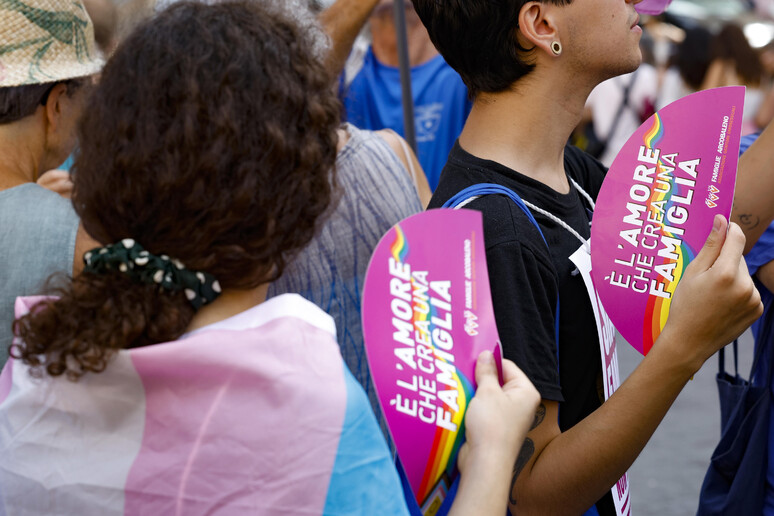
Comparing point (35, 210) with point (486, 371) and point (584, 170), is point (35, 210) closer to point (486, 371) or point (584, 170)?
point (486, 371)

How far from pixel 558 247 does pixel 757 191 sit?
0.54 meters

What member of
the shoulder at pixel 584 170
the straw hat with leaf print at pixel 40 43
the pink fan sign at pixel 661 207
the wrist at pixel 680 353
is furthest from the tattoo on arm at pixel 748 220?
the straw hat with leaf print at pixel 40 43

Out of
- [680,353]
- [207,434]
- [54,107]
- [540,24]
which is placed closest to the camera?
[207,434]

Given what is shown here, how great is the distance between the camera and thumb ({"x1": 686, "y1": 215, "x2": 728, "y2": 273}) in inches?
54.0

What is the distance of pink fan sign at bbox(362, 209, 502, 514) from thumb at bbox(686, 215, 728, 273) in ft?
1.29

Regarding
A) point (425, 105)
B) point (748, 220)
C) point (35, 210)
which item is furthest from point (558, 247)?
point (425, 105)

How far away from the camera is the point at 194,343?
1067mm

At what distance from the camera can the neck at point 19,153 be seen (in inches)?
70.9

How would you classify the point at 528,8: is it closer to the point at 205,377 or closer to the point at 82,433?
the point at 205,377

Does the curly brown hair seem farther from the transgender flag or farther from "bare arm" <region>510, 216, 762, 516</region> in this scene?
"bare arm" <region>510, 216, 762, 516</region>

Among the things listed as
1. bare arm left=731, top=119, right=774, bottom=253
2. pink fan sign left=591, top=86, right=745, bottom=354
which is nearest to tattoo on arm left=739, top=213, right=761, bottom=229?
bare arm left=731, top=119, right=774, bottom=253

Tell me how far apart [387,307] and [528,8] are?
2.26 ft

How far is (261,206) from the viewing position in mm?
1120

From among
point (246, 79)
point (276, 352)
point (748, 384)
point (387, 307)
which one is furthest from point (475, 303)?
point (748, 384)
